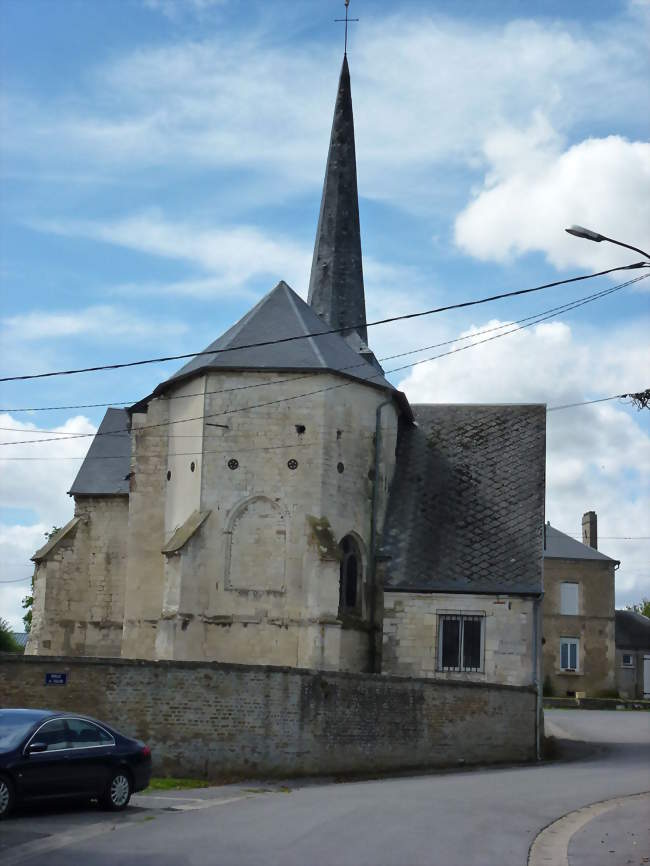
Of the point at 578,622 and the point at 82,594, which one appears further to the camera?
the point at 578,622

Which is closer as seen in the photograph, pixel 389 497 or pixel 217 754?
pixel 217 754

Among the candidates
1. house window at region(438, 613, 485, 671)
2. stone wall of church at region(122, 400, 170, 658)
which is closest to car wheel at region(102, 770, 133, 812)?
house window at region(438, 613, 485, 671)

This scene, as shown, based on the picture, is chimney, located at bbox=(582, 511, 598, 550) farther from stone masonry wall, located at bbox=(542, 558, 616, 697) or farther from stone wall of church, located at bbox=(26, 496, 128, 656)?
stone wall of church, located at bbox=(26, 496, 128, 656)

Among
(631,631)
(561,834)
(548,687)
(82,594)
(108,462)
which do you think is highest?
(108,462)

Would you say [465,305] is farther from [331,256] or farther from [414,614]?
[331,256]

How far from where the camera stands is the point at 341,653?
26.6 meters

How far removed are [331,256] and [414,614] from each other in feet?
46.2

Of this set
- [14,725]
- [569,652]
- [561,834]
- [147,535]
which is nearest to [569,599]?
[569,652]

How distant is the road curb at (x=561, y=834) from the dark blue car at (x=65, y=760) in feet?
16.4

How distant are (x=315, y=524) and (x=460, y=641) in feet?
14.8

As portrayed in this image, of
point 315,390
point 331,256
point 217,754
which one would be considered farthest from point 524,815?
point 331,256

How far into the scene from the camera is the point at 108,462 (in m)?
35.2

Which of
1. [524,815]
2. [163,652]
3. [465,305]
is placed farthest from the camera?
[163,652]

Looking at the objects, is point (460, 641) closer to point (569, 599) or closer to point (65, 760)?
point (65, 760)
